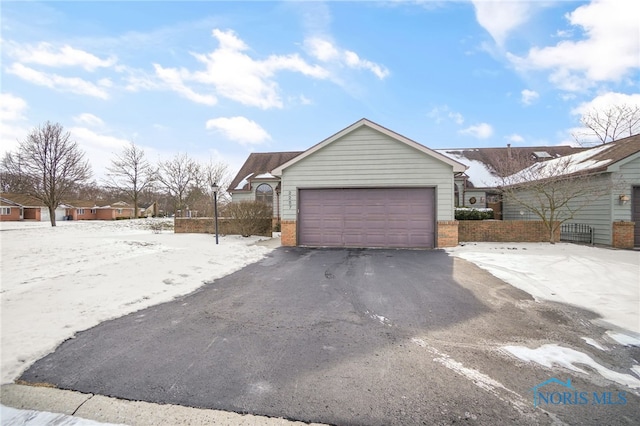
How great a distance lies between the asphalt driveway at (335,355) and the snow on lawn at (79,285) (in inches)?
13.0

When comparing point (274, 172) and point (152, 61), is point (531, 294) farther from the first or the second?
point (152, 61)

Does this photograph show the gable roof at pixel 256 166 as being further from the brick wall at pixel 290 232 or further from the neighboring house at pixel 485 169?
the neighboring house at pixel 485 169

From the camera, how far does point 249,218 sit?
1327 cm

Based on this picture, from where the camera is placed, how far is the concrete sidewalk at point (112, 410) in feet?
6.19

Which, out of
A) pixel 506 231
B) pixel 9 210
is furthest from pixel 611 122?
pixel 9 210

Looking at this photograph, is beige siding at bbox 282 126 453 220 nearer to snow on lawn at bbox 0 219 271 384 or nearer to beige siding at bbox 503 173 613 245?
snow on lawn at bbox 0 219 271 384

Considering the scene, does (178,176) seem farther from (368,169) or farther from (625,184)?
(625,184)

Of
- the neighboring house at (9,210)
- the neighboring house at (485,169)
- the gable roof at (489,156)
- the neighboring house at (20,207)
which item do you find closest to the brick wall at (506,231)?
the neighboring house at (485,169)

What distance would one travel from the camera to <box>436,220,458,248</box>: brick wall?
9688 mm

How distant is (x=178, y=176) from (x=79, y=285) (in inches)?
1151

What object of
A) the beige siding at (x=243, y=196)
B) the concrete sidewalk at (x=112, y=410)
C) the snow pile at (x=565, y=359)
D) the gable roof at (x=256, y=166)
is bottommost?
the snow pile at (x=565, y=359)

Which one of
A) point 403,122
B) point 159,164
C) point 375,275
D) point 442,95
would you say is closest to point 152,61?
point 375,275

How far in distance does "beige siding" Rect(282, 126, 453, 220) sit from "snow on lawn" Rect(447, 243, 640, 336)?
8.18 ft

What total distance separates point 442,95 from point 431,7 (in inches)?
296
